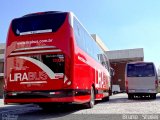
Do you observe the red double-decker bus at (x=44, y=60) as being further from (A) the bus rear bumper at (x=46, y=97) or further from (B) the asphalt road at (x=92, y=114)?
(B) the asphalt road at (x=92, y=114)

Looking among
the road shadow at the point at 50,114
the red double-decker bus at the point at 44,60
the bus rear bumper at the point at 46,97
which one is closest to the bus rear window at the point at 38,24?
the red double-decker bus at the point at 44,60

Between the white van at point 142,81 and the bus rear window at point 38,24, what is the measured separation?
1156 cm

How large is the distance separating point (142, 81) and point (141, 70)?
2.71 ft

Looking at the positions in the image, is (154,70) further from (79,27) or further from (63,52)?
(63,52)

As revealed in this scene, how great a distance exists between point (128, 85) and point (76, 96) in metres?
11.4

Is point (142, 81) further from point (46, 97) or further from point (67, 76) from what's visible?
point (46, 97)

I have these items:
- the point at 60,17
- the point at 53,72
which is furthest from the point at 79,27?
the point at 53,72

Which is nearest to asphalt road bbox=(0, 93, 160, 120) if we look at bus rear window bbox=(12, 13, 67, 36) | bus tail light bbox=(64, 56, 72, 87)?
bus tail light bbox=(64, 56, 72, 87)

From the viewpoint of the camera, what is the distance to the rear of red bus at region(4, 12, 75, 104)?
10852 millimetres

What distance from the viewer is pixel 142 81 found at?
21734mm

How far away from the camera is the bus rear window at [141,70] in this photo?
21.9m

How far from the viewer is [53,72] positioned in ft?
36.0

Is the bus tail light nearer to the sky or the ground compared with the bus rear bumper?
nearer to the sky

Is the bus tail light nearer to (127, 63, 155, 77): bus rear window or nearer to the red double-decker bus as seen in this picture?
the red double-decker bus
